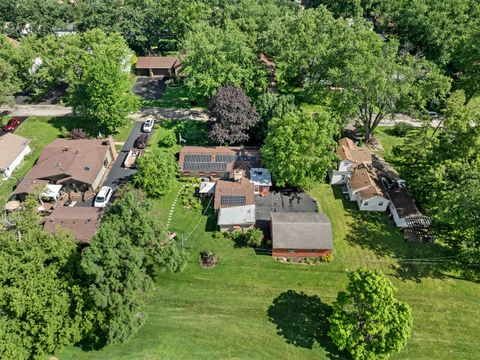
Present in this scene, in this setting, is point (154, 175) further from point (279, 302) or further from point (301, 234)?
point (279, 302)

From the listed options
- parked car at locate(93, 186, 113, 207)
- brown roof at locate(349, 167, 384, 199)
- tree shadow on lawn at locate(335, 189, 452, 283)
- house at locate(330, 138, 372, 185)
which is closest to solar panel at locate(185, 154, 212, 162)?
parked car at locate(93, 186, 113, 207)

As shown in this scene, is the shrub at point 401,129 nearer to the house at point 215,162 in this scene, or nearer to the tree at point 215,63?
the tree at point 215,63

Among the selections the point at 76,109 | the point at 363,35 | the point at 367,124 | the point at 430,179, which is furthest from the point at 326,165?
the point at 76,109

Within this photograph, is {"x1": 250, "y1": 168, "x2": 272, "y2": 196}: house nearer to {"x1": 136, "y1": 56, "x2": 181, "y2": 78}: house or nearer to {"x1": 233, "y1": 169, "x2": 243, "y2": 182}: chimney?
{"x1": 233, "y1": 169, "x2": 243, "y2": 182}: chimney

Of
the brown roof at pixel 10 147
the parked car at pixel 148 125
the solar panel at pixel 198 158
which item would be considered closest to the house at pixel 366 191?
the solar panel at pixel 198 158

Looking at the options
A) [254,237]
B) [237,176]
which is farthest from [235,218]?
[237,176]
